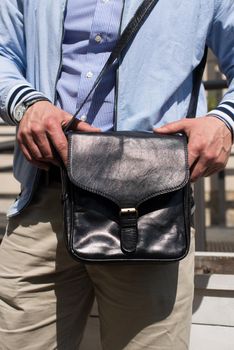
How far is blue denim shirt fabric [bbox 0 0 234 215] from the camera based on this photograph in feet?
5.56

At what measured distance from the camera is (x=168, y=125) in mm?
1630

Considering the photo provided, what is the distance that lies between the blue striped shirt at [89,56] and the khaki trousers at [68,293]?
10.6 inches

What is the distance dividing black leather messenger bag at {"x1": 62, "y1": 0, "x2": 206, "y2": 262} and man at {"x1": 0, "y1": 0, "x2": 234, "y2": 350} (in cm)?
7

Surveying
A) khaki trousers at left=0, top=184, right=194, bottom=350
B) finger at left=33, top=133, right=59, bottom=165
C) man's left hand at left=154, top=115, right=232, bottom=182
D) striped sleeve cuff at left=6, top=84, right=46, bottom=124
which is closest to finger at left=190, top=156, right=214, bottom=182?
man's left hand at left=154, top=115, right=232, bottom=182

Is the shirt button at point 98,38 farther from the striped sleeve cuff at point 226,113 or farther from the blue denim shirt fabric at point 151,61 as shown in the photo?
the striped sleeve cuff at point 226,113

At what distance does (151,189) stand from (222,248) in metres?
2.54

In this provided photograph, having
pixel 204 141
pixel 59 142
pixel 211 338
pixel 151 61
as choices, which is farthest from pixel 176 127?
pixel 211 338

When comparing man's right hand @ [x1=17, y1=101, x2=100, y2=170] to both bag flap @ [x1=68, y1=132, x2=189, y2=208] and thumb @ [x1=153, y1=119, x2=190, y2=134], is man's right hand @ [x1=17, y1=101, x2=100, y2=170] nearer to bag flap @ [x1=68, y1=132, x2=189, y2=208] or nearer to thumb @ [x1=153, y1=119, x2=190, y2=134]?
bag flap @ [x1=68, y1=132, x2=189, y2=208]

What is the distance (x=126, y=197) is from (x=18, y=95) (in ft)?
1.50

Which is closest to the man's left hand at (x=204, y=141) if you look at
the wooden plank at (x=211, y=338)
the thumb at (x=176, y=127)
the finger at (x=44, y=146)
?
the thumb at (x=176, y=127)

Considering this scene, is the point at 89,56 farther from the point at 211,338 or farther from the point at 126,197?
the point at 211,338

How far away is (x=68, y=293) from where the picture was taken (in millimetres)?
1827

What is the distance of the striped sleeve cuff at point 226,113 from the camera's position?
1.65 m

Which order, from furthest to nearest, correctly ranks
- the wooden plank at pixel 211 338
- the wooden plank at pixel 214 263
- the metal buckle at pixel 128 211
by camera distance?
the wooden plank at pixel 214 263
the wooden plank at pixel 211 338
the metal buckle at pixel 128 211
